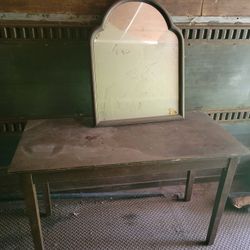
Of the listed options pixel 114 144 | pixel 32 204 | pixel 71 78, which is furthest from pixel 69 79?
pixel 32 204

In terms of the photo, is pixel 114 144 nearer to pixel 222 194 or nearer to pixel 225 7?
pixel 222 194

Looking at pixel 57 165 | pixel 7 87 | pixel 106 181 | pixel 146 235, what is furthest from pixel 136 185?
pixel 7 87

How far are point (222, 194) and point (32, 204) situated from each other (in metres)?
0.95

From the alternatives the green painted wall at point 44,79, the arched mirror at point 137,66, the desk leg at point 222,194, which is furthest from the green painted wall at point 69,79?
the desk leg at point 222,194

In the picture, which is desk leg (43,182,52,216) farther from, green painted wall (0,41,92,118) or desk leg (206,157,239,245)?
desk leg (206,157,239,245)

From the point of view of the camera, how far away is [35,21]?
139 centimetres

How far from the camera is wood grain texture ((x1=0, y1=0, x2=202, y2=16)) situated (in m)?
1.35

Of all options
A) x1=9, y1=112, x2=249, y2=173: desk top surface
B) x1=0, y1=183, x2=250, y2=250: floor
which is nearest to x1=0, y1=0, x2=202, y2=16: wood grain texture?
x1=9, y1=112, x2=249, y2=173: desk top surface

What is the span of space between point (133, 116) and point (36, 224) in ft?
2.44

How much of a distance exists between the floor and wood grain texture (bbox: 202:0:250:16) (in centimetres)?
124

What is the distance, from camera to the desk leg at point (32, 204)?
3.66ft

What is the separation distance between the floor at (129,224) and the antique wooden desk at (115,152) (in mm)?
244

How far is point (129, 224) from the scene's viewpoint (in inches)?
66.1

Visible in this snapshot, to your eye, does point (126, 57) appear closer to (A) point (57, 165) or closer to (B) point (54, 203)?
(A) point (57, 165)
